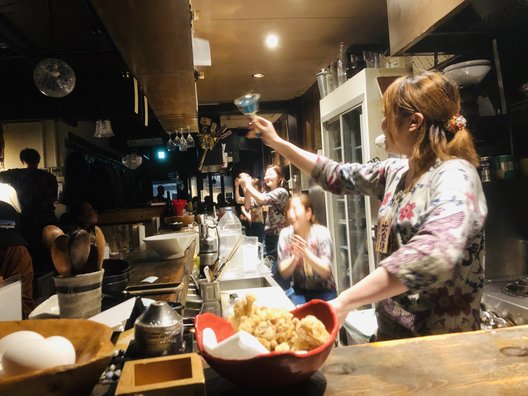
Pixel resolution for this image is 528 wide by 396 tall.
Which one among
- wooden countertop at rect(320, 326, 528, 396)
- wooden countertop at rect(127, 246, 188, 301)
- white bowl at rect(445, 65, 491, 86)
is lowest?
wooden countertop at rect(320, 326, 528, 396)

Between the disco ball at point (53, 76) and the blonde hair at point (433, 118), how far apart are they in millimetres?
3349

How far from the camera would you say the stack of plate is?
2637 millimetres

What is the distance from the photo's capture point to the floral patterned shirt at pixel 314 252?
A: 2963 mm

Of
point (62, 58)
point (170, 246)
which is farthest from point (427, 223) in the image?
point (62, 58)

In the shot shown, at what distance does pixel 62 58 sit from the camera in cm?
466

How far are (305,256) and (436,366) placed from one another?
2.05 meters

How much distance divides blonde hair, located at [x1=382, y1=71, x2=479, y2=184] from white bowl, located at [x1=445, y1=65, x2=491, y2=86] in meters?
1.48

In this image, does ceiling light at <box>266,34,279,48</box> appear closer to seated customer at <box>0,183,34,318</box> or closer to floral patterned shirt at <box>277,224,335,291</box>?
floral patterned shirt at <box>277,224,335,291</box>

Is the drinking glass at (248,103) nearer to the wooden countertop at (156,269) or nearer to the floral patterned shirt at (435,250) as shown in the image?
the floral patterned shirt at (435,250)

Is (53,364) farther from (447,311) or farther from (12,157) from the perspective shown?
(12,157)

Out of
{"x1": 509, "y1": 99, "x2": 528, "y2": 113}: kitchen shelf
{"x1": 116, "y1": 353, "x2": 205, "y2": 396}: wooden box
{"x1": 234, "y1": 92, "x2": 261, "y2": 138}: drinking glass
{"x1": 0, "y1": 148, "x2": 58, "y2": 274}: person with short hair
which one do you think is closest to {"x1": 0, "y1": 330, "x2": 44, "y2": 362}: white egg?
{"x1": 116, "y1": 353, "x2": 205, "y2": 396}: wooden box

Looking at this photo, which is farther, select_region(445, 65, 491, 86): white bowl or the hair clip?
select_region(445, 65, 491, 86): white bowl

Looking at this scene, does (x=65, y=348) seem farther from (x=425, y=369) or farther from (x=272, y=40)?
(x=272, y=40)

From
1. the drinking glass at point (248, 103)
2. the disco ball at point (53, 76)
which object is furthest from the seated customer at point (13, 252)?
the drinking glass at point (248, 103)
